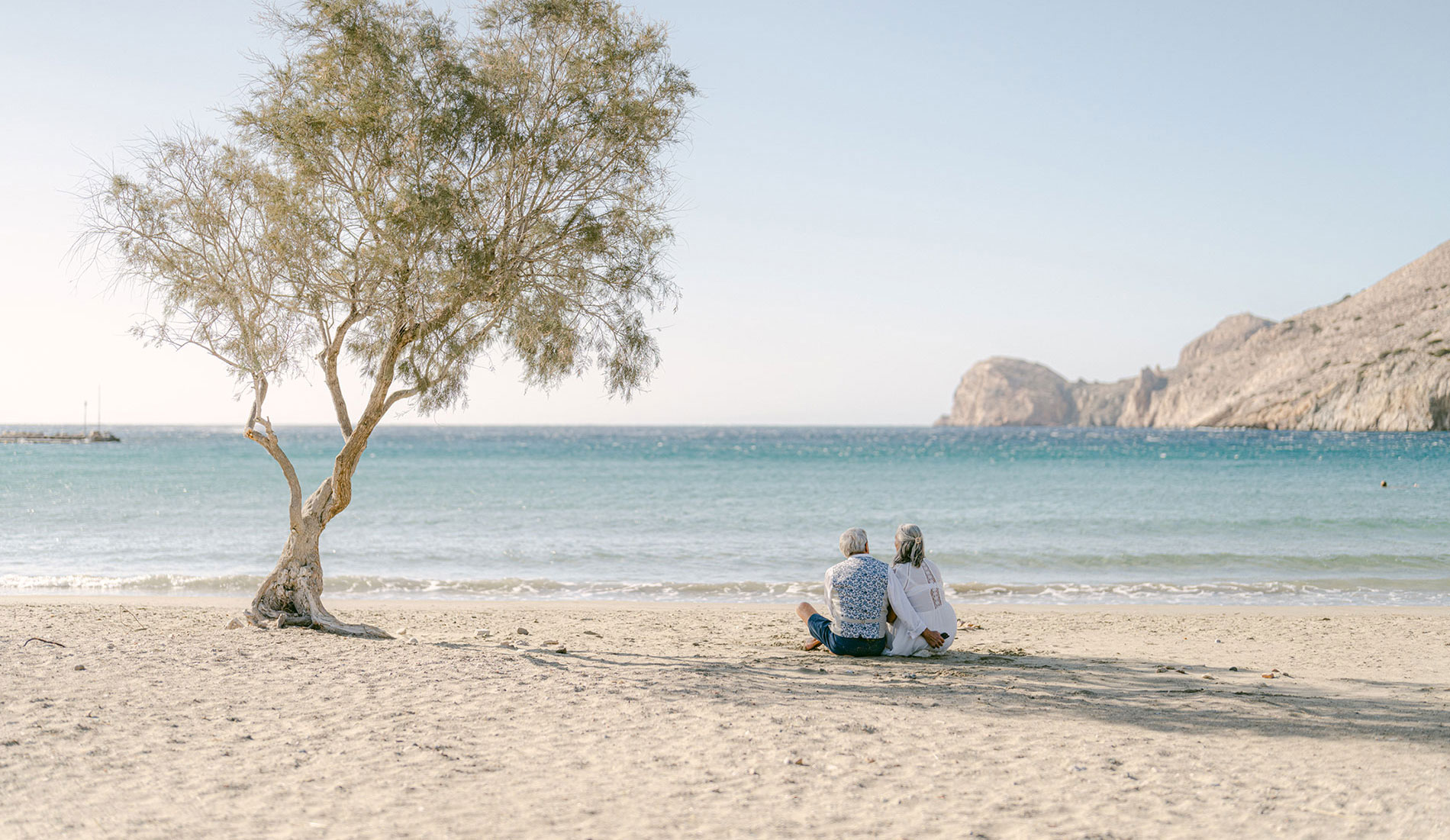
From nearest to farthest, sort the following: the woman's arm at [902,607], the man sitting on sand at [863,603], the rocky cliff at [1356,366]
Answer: the man sitting on sand at [863,603]
the woman's arm at [902,607]
the rocky cliff at [1356,366]

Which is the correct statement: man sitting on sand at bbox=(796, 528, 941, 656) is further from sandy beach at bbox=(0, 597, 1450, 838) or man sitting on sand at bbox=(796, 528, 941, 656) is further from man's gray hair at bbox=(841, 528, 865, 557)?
sandy beach at bbox=(0, 597, 1450, 838)

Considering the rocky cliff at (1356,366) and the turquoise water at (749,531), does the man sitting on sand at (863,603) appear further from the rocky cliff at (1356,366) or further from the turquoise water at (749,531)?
the rocky cliff at (1356,366)

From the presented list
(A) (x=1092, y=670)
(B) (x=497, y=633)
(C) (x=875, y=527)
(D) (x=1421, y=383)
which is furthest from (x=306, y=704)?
(D) (x=1421, y=383)

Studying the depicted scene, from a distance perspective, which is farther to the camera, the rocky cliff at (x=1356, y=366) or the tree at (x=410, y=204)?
the rocky cliff at (x=1356, y=366)

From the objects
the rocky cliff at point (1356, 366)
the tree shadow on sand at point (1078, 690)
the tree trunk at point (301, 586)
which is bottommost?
the tree shadow on sand at point (1078, 690)

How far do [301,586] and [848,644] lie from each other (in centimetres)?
620

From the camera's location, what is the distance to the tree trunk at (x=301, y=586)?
32.1ft

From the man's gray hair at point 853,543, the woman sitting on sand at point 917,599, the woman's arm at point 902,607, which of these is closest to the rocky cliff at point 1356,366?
the woman sitting on sand at point 917,599

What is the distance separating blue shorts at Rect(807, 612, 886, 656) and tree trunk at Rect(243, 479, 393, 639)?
486 cm

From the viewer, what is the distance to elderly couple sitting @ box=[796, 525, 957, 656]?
8.30 metres

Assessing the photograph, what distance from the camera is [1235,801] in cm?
476

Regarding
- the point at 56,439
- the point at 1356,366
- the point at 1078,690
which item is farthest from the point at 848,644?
the point at 56,439

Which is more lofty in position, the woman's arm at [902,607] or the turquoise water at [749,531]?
the woman's arm at [902,607]

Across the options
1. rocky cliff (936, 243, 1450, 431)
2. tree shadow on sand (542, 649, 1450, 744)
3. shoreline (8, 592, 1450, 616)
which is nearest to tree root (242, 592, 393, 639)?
tree shadow on sand (542, 649, 1450, 744)
